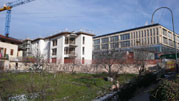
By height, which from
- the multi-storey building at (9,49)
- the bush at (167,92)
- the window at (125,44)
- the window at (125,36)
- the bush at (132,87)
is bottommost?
the bush at (132,87)

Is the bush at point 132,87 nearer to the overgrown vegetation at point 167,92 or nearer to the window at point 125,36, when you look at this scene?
the overgrown vegetation at point 167,92

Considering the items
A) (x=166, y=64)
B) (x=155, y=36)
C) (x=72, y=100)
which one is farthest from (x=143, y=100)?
(x=155, y=36)

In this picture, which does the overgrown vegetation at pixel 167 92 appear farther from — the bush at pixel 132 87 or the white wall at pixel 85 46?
the white wall at pixel 85 46

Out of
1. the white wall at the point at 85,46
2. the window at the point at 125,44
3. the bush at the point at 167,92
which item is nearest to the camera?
the bush at the point at 167,92

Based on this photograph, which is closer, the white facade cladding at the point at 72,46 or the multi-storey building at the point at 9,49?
the multi-storey building at the point at 9,49

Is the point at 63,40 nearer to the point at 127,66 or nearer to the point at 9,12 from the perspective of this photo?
Result: the point at 127,66

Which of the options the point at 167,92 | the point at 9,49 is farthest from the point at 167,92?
the point at 9,49

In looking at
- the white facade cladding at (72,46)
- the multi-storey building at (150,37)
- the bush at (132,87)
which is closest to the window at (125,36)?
the multi-storey building at (150,37)

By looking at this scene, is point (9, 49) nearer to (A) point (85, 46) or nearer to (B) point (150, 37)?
(A) point (85, 46)

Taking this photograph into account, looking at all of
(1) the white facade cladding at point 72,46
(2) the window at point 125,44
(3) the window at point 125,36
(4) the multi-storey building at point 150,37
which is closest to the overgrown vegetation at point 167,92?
(1) the white facade cladding at point 72,46

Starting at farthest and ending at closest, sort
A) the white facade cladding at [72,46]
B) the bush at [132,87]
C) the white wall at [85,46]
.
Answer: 1. the white facade cladding at [72,46]
2. the white wall at [85,46]
3. the bush at [132,87]

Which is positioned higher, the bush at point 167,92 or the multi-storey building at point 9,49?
the multi-storey building at point 9,49

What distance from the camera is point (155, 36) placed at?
47.3 meters

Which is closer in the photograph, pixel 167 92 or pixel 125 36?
pixel 167 92
